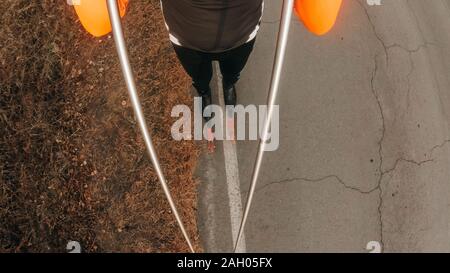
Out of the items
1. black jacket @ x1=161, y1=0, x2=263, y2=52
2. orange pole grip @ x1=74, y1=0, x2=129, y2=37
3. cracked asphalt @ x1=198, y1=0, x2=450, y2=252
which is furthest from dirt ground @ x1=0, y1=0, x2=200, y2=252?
orange pole grip @ x1=74, y1=0, x2=129, y2=37

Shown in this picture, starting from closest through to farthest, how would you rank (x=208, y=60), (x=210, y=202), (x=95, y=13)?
(x=95, y=13)
(x=208, y=60)
(x=210, y=202)

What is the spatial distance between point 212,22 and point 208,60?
1.79 ft

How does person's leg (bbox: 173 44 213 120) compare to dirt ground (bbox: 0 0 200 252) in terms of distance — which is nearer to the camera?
person's leg (bbox: 173 44 213 120)

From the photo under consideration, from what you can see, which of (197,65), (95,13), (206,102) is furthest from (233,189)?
(95,13)

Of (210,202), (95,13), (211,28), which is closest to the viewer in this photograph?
(95,13)

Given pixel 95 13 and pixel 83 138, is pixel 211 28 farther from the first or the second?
pixel 83 138

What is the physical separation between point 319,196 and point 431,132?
1218 mm

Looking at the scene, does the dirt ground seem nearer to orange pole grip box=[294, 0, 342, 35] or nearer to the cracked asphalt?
the cracked asphalt

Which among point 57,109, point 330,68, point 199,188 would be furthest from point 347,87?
point 57,109

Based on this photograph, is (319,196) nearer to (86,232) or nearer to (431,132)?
(431,132)

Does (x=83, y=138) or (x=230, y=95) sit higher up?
(x=230, y=95)

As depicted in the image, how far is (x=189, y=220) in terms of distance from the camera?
3320 millimetres

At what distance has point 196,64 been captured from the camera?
2.52 metres

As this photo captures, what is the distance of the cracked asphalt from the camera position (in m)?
3.40
